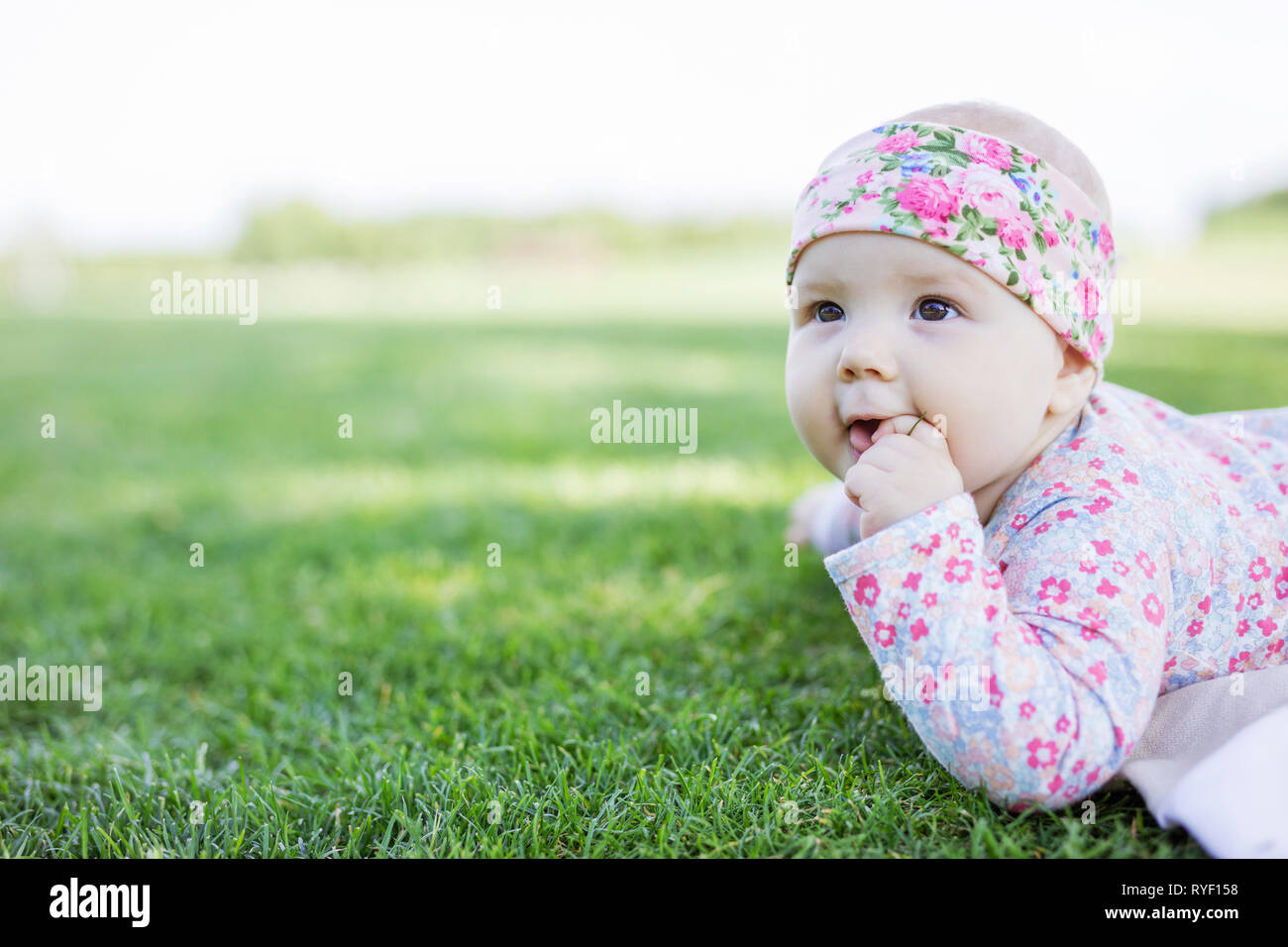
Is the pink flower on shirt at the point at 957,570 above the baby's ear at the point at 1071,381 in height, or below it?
below

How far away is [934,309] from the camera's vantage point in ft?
5.14

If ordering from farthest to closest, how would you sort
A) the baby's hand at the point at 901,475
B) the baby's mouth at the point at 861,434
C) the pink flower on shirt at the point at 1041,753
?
the baby's mouth at the point at 861,434
the baby's hand at the point at 901,475
the pink flower on shirt at the point at 1041,753

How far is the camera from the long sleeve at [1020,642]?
135 cm

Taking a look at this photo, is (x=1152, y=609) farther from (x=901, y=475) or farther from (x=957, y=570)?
(x=901, y=475)

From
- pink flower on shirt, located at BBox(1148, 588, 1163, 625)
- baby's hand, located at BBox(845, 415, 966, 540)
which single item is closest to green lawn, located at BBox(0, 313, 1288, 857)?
pink flower on shirt, located at BBox(1148, 588, 1163, 625)

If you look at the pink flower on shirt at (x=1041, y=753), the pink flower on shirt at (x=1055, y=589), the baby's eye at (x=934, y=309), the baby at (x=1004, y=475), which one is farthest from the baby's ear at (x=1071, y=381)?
the pink flower on shirt at (x=1041, y=753)

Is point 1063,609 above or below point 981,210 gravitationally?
below

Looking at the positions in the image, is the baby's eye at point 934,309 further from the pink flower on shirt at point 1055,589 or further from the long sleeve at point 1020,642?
the pink flower on shirt at point 1055,589

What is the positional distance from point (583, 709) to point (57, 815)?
944mm

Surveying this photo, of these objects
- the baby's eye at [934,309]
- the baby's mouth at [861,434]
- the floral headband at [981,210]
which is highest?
the floral headband at [981,210]

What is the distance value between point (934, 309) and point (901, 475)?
28cm

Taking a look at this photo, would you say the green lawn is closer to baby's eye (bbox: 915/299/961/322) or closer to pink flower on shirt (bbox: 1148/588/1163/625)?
pink flower on shirt (bbox: 1148/588/1163/625)

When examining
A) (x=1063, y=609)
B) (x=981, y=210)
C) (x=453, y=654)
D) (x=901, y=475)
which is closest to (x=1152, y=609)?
(x=1063, y=609)

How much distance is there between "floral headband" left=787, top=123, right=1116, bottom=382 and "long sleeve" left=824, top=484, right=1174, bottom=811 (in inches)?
14.7
